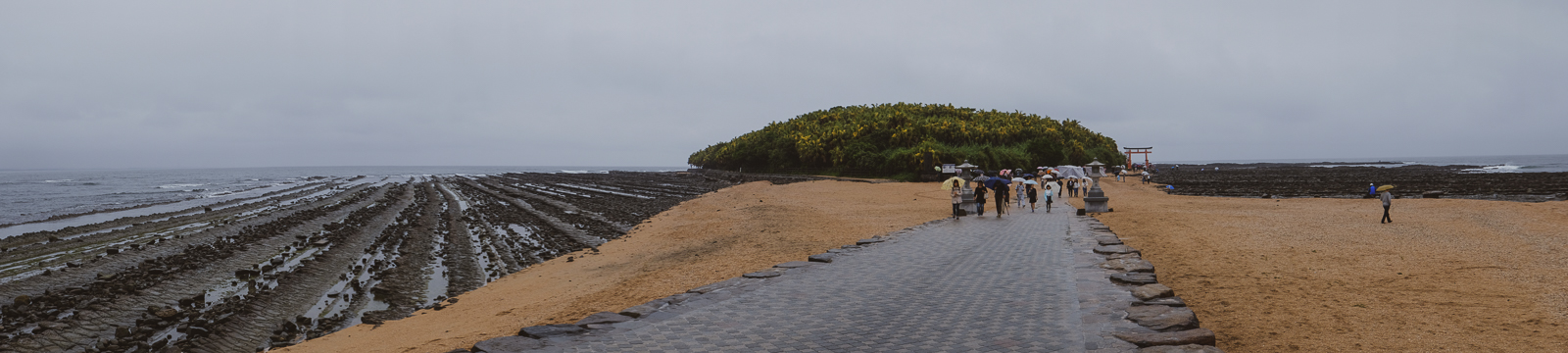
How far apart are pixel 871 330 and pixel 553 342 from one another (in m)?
2.39

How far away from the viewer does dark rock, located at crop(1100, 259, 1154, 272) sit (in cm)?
772

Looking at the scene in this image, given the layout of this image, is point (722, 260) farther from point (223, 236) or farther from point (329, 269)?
point (223, 236)

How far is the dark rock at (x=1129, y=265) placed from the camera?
7.72m

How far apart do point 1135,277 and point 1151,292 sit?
0.86 m

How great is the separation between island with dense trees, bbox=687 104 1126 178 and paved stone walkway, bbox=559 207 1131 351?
140 ft

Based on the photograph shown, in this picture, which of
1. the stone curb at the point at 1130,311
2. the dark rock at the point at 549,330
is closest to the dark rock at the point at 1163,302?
the stone curb at the point at 1130,311

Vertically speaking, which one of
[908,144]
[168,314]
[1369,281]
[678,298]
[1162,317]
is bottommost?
[168,314]

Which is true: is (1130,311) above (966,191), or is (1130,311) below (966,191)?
below

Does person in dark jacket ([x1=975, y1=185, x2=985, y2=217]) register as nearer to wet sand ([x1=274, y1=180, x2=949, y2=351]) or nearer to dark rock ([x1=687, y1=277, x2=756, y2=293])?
wet sand ([x1=274, y1=180, x2=949, y2=351])

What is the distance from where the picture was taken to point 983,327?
17.8ft

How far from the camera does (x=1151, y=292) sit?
6324 mm

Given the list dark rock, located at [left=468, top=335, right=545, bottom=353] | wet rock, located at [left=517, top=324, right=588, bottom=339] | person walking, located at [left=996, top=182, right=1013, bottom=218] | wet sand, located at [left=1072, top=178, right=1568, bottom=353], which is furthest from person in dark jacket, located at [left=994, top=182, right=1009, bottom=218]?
dark rock, located at [left=468, top=335, right=545, bottom=353]

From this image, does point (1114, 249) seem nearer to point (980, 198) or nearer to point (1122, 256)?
point (1122, 256)

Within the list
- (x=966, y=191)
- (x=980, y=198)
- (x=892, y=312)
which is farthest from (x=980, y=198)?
(x=892, y=312)
